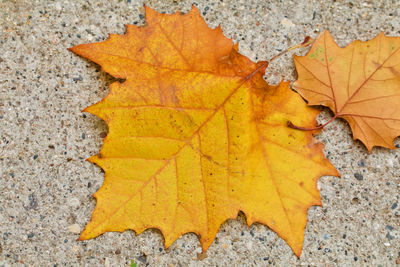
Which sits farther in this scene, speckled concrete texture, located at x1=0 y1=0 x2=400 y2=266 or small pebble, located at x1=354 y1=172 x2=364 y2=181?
small pebble, located at x1=354 y1=172 x2=364 y2=181

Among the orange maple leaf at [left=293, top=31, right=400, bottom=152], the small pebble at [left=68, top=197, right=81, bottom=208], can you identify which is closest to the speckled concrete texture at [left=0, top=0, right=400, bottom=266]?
the small pebble at [left=68, top=197, right=81, bottom=208]

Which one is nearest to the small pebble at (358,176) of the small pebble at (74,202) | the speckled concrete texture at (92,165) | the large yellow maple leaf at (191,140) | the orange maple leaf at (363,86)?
the speckled concrete texture at (92,165)

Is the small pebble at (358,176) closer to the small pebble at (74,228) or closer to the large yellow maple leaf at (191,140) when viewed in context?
the large yellow maple leaf at (191,140)

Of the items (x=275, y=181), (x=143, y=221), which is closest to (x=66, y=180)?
(x=143, y=221)

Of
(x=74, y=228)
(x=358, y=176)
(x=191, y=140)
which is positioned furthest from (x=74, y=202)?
(x=358, y=176)

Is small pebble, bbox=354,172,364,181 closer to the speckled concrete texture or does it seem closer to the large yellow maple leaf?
the speckled concrete texture

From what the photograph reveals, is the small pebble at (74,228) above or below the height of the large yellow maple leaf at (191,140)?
below

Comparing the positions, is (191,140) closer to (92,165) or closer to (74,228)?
(92,165)
